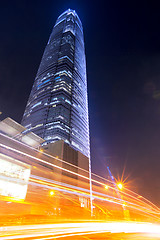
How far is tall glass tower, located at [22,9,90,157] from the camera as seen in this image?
8450cm

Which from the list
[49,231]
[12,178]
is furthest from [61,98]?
[49,231]

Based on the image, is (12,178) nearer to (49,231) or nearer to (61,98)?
(49,231)

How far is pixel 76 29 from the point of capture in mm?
154625

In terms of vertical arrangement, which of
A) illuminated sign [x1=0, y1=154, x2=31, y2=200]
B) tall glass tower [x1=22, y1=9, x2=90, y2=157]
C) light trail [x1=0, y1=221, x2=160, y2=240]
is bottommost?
light trail [x1=0, y1=221, x2=160, y2=240]

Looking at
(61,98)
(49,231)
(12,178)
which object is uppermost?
(61,98)

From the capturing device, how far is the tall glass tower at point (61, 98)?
84.5 meters

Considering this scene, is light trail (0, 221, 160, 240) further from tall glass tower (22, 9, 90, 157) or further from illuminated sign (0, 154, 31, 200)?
tall glass tower (22, 9, 90, 157)

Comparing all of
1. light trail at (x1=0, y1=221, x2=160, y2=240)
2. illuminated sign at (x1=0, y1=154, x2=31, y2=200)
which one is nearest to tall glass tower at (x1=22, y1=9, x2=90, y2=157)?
illuminated sign at (x1=0, y1=154, x2=31, y2=200)

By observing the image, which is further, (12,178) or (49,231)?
(12,178)

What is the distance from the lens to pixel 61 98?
9362 centimetres

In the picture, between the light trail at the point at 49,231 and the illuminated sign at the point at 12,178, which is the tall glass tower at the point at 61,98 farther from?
the light trail at the point at 49,231

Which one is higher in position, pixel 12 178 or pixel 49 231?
pixel 12 178

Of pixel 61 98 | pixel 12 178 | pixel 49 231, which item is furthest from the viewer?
pixel 61 98

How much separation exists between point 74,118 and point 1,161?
238 feet
